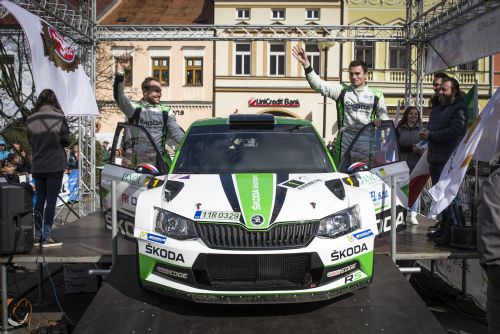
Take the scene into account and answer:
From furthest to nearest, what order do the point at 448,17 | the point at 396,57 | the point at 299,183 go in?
1. the point at 396,57
2. the point at 448,17
3. the point at 299,183

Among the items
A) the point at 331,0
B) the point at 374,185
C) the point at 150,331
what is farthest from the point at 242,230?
the point at 331,0

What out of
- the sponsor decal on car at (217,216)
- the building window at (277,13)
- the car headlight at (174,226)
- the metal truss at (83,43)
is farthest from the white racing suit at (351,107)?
the building window at (277,13)

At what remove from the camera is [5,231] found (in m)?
5.20

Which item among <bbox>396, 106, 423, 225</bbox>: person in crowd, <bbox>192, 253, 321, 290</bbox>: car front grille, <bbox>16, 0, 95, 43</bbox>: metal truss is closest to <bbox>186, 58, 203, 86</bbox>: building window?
<bbox>16, 0, 95, 43</bbox>: metal truss

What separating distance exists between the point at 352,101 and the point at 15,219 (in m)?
4.11

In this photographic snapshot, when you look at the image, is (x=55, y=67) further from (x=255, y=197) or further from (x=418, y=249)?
(x=418, y=249)

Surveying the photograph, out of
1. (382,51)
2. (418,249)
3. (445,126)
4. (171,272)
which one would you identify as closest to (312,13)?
(382,51)

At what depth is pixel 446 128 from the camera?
6.46m

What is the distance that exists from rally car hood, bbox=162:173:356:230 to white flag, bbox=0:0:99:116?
10.4 feet

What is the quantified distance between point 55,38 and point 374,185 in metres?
4.75

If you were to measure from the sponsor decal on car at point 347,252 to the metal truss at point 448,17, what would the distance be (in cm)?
562

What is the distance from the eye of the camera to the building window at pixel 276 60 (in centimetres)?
3322

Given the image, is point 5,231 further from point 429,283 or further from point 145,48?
point 145,48

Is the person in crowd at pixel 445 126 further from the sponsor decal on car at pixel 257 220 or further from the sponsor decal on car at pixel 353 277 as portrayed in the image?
the sponsor decal on car at pixel 257 220
